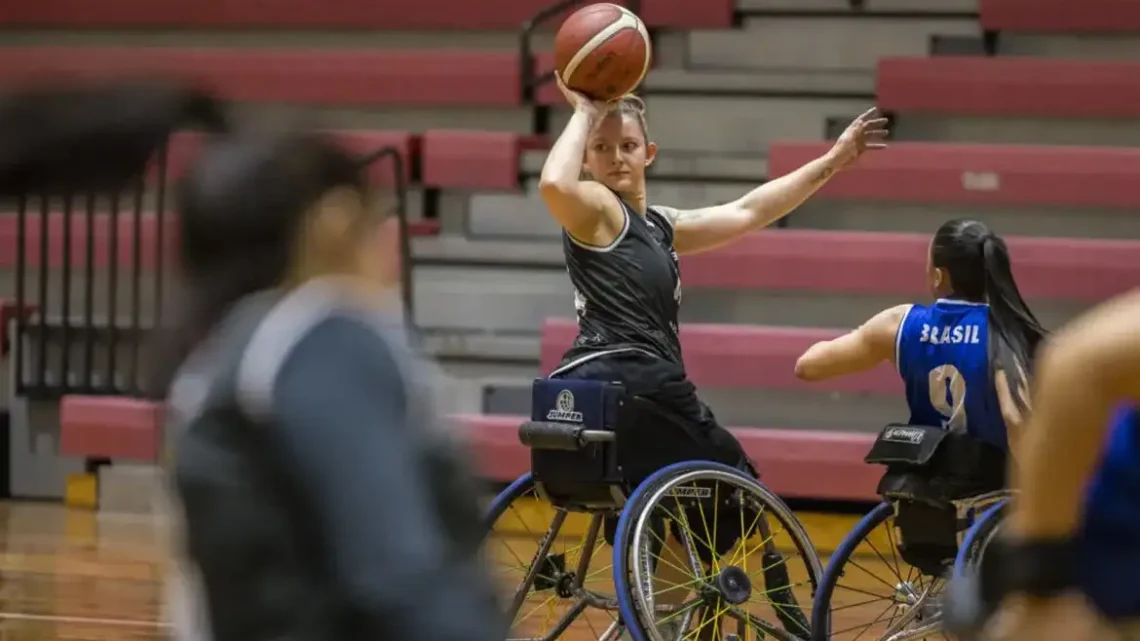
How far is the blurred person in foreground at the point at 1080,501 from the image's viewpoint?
1.19 meters

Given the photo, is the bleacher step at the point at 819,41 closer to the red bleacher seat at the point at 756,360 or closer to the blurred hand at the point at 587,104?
the red bleacher seat at the point at 756,360

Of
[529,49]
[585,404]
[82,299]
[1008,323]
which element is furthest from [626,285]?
[82,299]

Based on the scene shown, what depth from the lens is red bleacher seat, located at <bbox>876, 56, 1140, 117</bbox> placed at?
6449 millimetres

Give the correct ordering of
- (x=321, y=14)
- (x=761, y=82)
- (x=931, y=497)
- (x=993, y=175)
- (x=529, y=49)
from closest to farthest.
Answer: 1. (x=931, y=497)
2. (x=993, y=175)
3. (x=761, y=82)
4. (x=529, y=49)
5. (x=321, y=14)

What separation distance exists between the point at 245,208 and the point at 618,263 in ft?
7.53

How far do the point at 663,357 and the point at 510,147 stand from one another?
11.1 ft

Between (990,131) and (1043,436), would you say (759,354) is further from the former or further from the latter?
(1043,436)

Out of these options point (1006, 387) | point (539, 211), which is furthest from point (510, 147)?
point (1006, 387)

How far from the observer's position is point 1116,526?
138 cm

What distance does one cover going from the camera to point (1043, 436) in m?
1.24

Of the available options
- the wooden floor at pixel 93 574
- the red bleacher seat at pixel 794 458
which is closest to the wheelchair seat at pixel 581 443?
the wooden floor at pixel 93 574

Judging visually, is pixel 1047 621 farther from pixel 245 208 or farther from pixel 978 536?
pixel 978 536

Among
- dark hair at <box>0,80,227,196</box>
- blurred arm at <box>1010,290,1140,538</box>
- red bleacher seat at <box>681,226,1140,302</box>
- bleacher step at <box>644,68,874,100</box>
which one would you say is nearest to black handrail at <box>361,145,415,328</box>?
dark hair at <box>0,80,227,196</box>

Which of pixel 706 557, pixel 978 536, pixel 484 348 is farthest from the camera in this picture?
pixel 484 348
